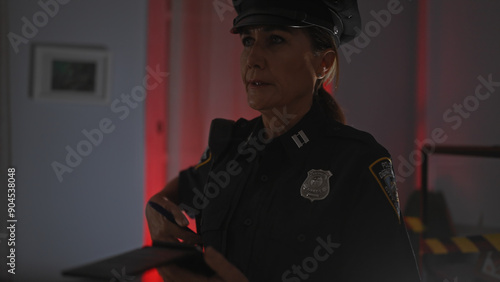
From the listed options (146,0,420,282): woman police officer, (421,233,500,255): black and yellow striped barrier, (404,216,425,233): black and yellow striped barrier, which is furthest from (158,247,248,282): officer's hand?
(404,216,425,233): black and yellow striped barrier

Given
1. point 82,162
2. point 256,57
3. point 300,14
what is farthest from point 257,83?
point 82,162

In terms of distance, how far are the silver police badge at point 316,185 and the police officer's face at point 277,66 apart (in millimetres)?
162

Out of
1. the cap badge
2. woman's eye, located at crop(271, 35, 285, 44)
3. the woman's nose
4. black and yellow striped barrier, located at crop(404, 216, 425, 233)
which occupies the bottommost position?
black and yellow striped barrier, located at crop(404, 216, 425, 233)

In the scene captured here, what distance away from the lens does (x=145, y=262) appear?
2.05 ft

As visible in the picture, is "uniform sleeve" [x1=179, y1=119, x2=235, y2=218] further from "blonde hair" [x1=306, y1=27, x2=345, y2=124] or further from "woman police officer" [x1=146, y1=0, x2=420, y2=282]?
"blonde hair" [x1=306, y1=27, x2=345, y2=124]

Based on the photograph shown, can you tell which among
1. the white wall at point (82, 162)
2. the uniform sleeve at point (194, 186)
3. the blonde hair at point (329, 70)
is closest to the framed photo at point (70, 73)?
the white wall at point (82, 162)

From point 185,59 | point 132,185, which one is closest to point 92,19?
point 185,59

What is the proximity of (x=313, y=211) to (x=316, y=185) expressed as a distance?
5 cm

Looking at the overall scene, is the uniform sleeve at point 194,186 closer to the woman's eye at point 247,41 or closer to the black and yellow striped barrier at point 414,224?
the woman's eye at point 247,41

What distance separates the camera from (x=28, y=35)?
8.32ft

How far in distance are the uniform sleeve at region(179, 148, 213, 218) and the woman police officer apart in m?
0.04

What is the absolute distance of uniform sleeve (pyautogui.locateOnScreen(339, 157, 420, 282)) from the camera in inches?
31.4

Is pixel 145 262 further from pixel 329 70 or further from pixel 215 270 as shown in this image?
pixel 329 70

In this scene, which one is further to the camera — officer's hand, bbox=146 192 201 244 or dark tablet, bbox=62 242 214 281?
officer's hand, bbox=146 192 201 244
